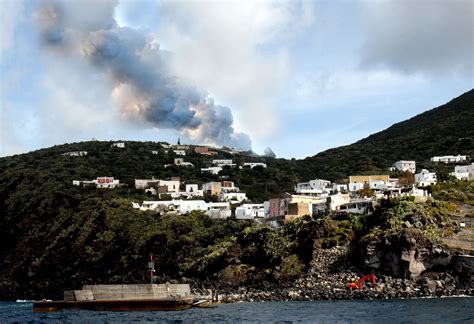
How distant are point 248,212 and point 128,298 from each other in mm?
58605

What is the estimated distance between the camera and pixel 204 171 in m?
162

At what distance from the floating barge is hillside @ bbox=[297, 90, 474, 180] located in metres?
91.4

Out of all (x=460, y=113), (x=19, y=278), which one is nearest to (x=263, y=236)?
(x=19, y=278)

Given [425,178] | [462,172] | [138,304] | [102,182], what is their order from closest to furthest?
[138,304]
[425,178]
[462,172]
[102,182]

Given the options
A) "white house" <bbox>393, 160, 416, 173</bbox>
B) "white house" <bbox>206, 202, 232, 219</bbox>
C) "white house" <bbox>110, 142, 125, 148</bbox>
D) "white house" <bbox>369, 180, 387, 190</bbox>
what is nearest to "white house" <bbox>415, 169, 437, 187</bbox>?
"white house" <bbox>369, 180, 387, 190</bbox>

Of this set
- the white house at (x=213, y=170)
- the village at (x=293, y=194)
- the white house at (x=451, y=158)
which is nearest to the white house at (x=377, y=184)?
the village at (x=293, y=194)

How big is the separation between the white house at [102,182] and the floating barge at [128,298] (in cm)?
7735

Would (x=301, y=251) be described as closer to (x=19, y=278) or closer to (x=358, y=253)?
(x=358, y=253)

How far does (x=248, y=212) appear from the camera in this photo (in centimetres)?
11400

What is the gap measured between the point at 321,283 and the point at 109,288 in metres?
25.9

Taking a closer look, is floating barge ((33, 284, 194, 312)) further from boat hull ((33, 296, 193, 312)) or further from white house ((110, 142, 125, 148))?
white house ((110, 142, 125, 148))

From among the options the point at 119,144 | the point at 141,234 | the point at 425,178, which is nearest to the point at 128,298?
the point at 141,234

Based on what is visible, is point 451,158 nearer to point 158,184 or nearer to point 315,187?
point 315,187

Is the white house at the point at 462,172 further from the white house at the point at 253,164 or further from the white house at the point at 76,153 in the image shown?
the white house at the point at 76,153
